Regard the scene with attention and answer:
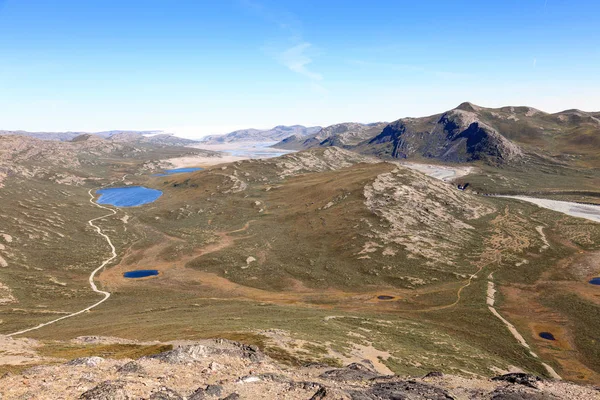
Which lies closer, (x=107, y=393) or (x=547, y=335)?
(x=107, y=393)

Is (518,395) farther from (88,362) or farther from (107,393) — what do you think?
(88,362)

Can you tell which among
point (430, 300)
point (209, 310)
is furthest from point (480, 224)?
point (209, 310)

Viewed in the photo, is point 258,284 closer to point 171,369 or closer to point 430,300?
point 430,300

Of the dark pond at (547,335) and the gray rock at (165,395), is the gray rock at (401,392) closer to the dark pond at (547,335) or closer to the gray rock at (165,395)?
the gray rock at (165,395)

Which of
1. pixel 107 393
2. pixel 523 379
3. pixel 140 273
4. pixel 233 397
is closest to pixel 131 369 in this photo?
pixel 107 393

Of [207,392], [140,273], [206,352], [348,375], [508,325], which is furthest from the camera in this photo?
[140,273]

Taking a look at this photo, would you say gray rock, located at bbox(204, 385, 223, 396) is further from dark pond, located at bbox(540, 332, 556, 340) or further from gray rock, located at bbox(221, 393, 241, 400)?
dark pond, located at bbox(540, 332, 556, 340)

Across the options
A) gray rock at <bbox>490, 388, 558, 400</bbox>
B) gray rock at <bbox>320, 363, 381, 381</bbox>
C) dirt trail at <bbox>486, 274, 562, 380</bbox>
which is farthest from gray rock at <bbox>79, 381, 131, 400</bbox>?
dirt trail at <bbox>486, 274, 562, 380</bbox>
